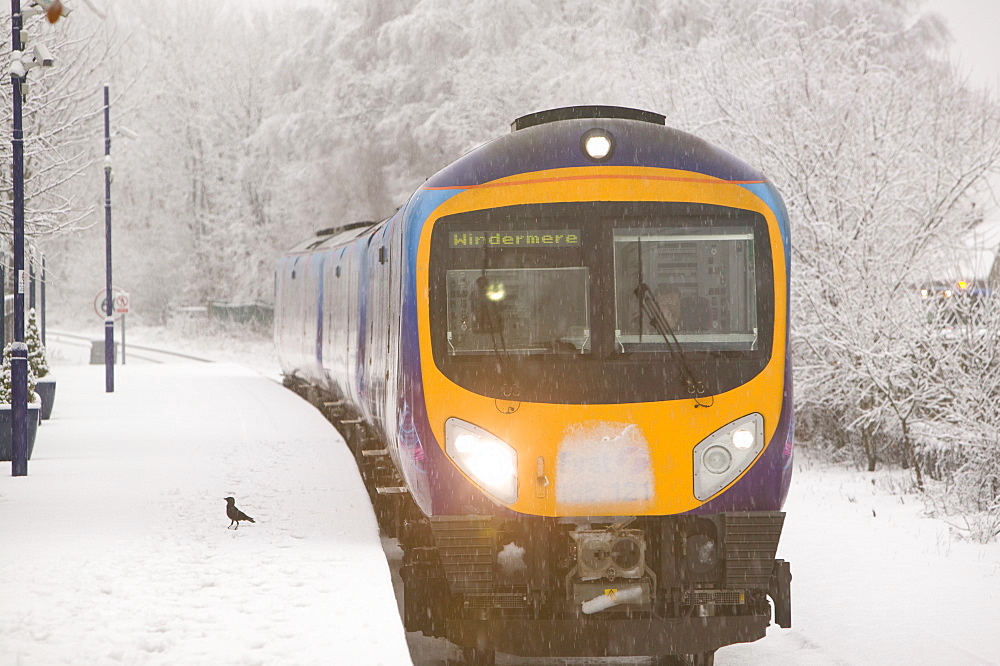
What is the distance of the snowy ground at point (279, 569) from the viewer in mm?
6199

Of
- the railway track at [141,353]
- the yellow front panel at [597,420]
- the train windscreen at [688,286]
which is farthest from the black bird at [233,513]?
the railway track at [141,353]

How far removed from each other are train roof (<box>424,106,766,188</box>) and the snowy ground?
8.00 ft

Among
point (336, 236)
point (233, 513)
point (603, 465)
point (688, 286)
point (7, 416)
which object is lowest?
point (233, 513)

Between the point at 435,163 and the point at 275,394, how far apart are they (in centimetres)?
1325

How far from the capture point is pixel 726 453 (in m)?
6.22

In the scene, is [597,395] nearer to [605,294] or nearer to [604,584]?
[605,294]

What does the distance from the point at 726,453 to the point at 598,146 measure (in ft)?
5.66

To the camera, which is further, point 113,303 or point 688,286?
point 113,303

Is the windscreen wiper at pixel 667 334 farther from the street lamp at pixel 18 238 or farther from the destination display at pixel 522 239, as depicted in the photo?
the street lamp at pixel 18 238

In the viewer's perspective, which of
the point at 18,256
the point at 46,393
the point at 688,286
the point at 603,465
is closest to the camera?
the point at 603,465

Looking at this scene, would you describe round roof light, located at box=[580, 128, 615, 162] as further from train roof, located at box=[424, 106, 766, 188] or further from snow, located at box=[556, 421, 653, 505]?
snow, located at box=[556, 421, 653, 505]

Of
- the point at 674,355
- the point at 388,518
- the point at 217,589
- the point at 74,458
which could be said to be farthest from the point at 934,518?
the point at 74,458

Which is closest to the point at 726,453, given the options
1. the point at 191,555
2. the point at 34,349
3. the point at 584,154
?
the point at 584,154

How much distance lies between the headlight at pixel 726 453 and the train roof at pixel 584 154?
1.31 metres
